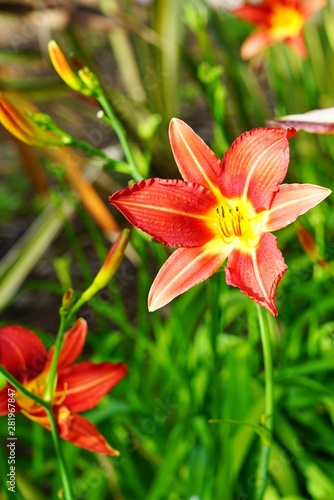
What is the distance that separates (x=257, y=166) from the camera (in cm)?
49

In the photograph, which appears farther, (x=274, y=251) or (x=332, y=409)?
(x=332, y=409)

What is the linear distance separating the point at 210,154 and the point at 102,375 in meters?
0.21

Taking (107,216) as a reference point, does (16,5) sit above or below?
above

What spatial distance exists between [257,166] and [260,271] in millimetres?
78

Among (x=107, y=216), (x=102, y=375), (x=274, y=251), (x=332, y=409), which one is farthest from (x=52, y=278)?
(x=274, y=251)

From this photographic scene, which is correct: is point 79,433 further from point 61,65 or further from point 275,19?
point 275,19

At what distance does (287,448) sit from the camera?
3.45 ft

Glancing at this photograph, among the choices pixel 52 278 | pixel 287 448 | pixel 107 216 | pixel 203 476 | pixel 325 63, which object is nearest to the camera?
pixel 203 476

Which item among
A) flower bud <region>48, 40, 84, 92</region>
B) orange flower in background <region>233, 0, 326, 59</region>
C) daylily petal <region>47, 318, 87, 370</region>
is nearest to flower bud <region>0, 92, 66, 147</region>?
flower bud <region>48, 40, 84, 92</region>

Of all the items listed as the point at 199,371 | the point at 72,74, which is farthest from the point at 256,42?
the point at 72,74

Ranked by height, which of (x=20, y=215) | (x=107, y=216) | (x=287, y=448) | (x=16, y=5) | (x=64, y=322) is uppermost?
(x=16, y=5)

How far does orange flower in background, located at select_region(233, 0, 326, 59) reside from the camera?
1316 millimetres

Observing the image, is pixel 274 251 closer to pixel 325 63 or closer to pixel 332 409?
pixel 332 409

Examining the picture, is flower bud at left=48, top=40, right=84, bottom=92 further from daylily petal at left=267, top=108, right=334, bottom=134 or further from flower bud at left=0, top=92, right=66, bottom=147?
daylily petal at left=267, top=108, right=334, bottom=134
